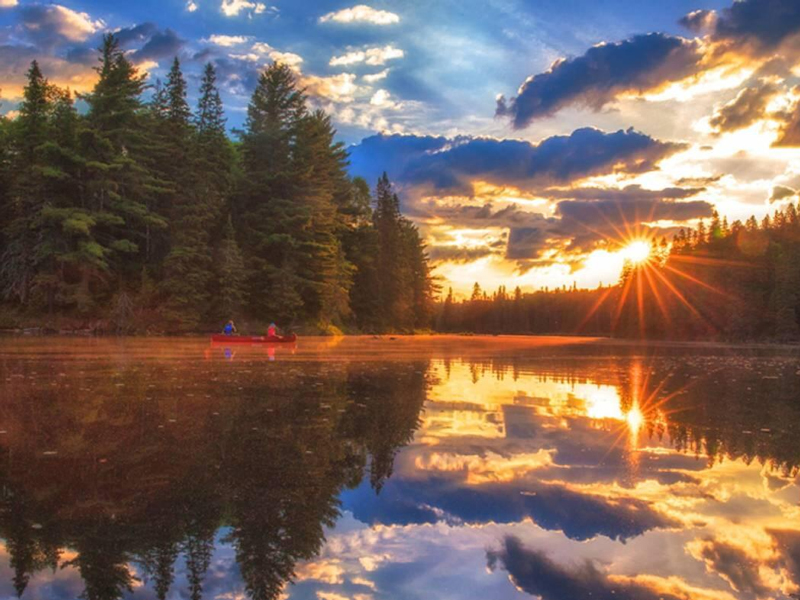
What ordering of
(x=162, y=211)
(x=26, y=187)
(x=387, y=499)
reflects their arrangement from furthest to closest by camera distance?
(x=162, y=211) < (x=26, y=187) < (x=387, y=499)

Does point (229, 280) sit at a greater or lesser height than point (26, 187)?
lesser

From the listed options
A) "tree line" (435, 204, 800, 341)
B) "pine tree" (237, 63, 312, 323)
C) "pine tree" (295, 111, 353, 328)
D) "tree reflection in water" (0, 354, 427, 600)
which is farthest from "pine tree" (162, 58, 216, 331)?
"tree line" (435, 204, 800, 341)

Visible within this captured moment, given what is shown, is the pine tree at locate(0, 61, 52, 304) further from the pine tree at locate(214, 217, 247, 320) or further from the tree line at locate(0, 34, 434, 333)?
the pine tree at locate(214, 217, 247, 320)

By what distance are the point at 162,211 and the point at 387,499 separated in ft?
169

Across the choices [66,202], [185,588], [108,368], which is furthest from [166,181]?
[185,588]

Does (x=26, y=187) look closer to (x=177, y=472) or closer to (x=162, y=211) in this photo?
(x=162, y=211)

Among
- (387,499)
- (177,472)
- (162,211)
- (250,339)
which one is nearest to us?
(387,499)

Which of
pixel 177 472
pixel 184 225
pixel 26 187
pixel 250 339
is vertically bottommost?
pixel 177 472

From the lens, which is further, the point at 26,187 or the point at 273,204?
the point at 273,204

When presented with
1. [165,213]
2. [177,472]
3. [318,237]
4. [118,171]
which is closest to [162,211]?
[165,213]

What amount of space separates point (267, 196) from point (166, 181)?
9.27 m

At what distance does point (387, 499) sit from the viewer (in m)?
5.97

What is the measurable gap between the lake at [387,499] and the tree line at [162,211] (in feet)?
116

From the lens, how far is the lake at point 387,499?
412 centimetres
